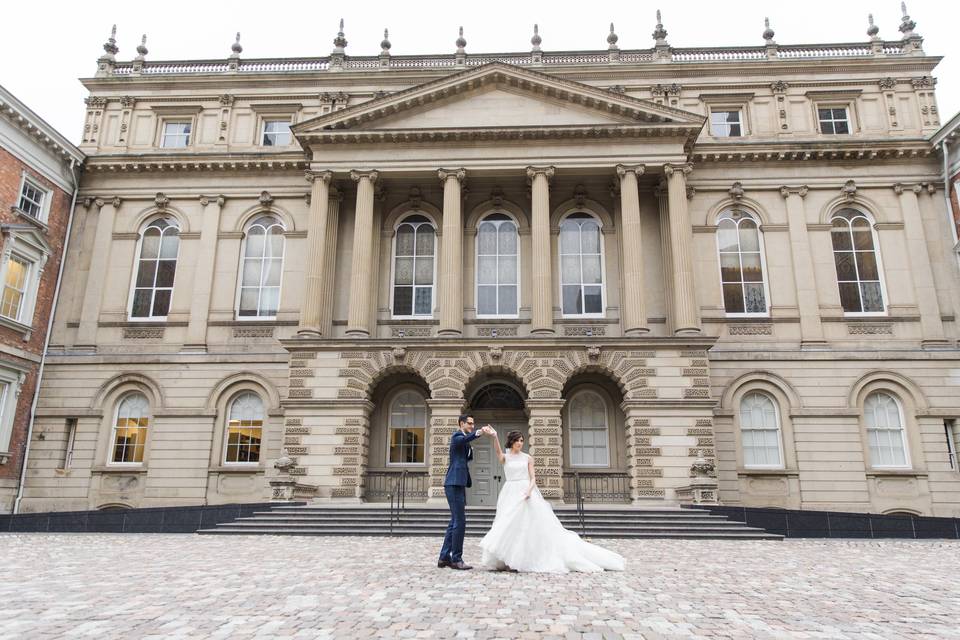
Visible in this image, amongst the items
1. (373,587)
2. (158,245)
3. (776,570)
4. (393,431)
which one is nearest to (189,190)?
(158,245)

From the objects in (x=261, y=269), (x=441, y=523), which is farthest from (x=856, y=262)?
(x=261, y=269)

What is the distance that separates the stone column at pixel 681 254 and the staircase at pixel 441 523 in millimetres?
6585

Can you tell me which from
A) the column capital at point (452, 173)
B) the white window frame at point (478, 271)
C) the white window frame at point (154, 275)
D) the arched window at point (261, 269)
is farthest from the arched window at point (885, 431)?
the white window frame at point (154, 275)

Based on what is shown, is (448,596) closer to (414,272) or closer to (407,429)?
(407,429)

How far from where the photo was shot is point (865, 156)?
25.7 m

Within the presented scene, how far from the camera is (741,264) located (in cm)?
2539

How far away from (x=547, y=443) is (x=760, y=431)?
807 cm

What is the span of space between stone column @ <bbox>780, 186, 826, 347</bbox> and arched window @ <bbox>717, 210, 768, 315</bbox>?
1171 millimetres

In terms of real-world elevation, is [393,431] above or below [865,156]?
below

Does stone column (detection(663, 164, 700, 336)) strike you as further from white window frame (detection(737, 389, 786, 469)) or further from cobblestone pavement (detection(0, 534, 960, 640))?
cobblestone pavement (detection(0, 534, 960, 640))

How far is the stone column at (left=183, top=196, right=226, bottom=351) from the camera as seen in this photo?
25.4 m

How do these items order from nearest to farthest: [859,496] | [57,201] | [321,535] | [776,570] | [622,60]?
[776,570] → [321,535] → [859,496] → [57,201] → [622,60]

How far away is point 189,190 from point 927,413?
28.8 m

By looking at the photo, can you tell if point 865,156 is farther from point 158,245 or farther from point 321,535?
point 158,245
